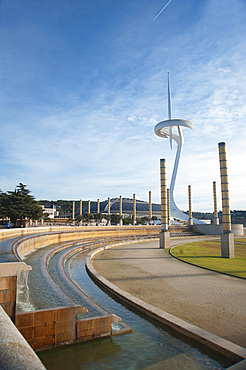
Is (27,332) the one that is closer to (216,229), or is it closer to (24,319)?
(24,319)

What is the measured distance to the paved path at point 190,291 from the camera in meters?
6.07

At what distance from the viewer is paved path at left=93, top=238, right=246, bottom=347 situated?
607cm

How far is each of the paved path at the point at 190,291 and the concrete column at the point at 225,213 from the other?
187 inches

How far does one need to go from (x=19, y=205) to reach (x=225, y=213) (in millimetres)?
22576

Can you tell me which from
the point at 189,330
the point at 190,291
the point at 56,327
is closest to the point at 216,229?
the point at 190,291

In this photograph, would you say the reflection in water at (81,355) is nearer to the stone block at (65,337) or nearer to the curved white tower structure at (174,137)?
the stone block at (65,337)

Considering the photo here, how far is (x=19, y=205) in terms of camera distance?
1198 inches

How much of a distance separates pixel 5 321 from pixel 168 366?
276 cm

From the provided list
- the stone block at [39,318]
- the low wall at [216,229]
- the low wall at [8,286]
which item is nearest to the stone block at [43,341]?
the stone block at [39,318]

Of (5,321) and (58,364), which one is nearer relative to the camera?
(5,321)

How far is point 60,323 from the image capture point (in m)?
5.12

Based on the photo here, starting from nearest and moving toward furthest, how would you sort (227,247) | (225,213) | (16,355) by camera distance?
(16,355)
(227,247)
(225,213)

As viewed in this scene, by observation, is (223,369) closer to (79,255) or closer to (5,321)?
(5,321)

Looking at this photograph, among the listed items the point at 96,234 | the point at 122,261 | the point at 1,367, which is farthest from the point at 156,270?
the point at 96,234
